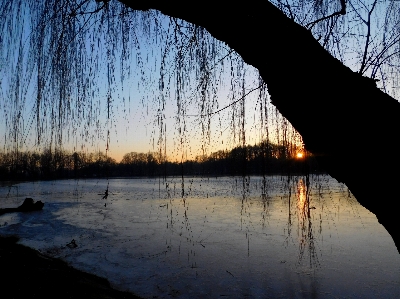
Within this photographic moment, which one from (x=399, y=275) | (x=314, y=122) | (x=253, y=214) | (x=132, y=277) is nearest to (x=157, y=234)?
(x=132, y=277)

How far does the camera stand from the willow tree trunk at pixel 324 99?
0.90 m

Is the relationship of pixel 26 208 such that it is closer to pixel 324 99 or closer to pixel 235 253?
pixel 235 253

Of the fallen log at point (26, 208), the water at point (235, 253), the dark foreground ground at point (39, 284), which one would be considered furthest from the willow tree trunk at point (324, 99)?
the fallen log at point (26, 208)

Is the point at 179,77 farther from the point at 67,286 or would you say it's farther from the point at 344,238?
the point at 344,238

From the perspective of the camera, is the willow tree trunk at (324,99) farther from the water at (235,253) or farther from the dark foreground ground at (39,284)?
the dark foreground ground at (39,284)

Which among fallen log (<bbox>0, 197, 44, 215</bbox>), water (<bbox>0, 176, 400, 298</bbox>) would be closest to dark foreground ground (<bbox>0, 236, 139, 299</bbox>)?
water (<bbox>0, 176, 400, 298</bbox>)

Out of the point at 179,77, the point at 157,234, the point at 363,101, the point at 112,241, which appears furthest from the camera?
the point at 157,234

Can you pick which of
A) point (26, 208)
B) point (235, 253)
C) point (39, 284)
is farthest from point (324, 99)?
point (26, 208)

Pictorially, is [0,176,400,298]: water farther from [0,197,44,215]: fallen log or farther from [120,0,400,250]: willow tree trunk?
[0,197,44,215]: fallen log

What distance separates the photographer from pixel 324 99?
3.17 ft

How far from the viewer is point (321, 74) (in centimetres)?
99

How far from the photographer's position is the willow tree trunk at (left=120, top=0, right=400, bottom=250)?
902mm

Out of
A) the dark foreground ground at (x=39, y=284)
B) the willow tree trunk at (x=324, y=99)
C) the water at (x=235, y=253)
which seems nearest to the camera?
the willow tree trunk at (x=324, y=99)

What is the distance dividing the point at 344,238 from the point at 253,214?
427cm
